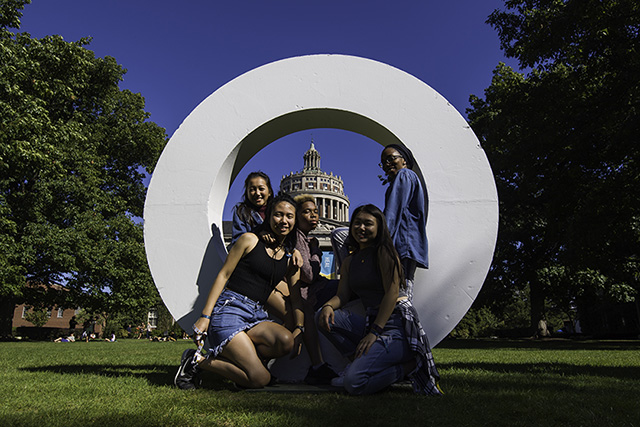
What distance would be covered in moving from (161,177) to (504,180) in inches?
659

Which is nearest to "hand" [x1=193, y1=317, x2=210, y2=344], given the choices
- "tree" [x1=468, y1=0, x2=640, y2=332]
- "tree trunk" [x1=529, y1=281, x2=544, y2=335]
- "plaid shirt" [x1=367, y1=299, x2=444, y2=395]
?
"plaid shirt" [x1=367, y1=299, x2=444, y2=395]

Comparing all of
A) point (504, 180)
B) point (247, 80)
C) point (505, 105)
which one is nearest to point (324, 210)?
point (504, 180)

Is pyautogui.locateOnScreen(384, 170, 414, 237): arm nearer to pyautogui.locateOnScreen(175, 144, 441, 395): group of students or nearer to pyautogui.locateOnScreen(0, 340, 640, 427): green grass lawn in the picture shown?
pyautogui.locateOnScreen(175, 144, 441, 395): group of students

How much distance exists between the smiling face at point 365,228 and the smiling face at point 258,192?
0.99 m

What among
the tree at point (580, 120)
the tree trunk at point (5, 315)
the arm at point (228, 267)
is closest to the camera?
the arm at point (228, 267)

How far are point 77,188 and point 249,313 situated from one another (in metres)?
14.8

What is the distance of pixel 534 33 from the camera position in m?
10.4

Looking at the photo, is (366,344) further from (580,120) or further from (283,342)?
(580,120)

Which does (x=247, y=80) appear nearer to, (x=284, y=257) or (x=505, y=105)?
(x=284, y=257)

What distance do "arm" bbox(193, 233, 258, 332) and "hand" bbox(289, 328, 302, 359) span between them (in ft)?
2.43

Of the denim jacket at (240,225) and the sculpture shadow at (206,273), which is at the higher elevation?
the denim jacket at (240,225)

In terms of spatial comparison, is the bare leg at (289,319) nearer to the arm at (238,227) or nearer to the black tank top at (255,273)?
the black tank top at (255,273)

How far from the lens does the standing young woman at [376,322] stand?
3.34 metres

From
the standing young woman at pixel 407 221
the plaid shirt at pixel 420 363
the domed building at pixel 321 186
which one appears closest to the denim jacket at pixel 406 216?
the standing young woman at pixel 407 221
